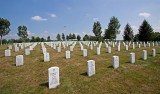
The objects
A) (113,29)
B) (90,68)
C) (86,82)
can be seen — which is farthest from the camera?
(113,29)

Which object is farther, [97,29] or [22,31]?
[22,31]

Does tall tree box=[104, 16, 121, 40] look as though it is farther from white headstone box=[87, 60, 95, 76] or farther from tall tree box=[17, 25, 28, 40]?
white headstone box=[87, 60, 95, 76]

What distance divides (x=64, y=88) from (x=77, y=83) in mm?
840

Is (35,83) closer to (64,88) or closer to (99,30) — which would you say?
(64,88)

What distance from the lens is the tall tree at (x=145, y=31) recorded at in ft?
156

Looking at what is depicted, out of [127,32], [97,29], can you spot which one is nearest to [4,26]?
[97,29]

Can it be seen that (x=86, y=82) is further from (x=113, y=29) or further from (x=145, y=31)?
(x=113, y=29)

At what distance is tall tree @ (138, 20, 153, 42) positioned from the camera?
156 feet

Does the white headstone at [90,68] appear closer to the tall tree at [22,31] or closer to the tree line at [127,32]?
the tree line at [127,32]

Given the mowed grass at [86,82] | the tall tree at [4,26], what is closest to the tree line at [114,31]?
the tall tree at [4,26]

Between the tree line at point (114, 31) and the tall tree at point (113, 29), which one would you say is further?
the tall tree at point (113, 29)

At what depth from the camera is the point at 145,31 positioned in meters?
48.2

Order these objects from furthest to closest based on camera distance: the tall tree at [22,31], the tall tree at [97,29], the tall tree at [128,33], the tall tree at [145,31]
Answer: the tall tree at [22,31]
the tall tree at [97,29]
the tall tree at [128,33]
the tall tree at [145,31]

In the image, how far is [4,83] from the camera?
7871mm
